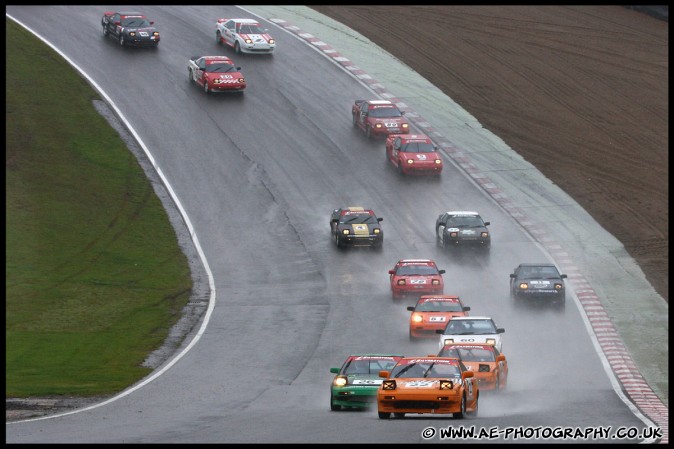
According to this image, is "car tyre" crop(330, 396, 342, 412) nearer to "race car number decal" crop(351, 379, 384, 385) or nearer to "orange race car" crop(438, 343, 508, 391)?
"race car number decal" crop(351, 379, 384, 385)

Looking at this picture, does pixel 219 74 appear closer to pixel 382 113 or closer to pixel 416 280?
pixel 382 113

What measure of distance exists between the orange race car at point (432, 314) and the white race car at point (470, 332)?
216 centimetres

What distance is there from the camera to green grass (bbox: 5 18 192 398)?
34.7 metres

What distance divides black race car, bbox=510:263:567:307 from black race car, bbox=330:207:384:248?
7.51 meters

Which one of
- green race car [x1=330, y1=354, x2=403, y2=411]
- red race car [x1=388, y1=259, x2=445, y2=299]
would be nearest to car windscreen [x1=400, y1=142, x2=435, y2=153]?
red race car [x1=388, y1=259, x2=445, y2=299]

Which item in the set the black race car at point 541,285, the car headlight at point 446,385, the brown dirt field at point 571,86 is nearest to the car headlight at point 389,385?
the car headlight at point 446,385

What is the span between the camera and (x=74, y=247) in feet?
153

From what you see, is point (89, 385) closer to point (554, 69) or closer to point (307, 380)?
point (307, 380)

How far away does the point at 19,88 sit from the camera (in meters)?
60.9

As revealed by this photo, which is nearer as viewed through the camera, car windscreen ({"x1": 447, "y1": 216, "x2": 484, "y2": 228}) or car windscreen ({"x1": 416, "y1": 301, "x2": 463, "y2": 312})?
car windscreen ({"x1": 416, "y1": 301, "x2": 463, "y2": 312})

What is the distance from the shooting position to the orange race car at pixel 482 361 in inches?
1147

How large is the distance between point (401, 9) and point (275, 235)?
93.6ft

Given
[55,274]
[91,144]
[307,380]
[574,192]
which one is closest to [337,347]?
[307,380]

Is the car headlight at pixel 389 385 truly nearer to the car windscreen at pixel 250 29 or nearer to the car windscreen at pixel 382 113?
the car windscreen at pixel 382 113
